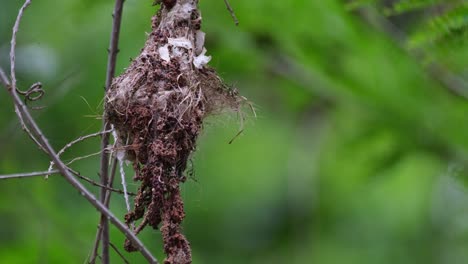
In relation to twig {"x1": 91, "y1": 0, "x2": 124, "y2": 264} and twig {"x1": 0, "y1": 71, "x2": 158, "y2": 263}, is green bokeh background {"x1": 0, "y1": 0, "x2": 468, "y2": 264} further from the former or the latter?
twig {"x1": 0, "y1": 71, "x2": 158, "y2": 263}

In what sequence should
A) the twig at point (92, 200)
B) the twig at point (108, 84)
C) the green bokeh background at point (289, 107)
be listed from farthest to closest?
the green bokeh background at point (289, 107), the twig at point (108, 84), the twig at point (92, 200)

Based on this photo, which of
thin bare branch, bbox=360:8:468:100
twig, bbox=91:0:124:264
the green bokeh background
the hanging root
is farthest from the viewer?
thin bare branch, bbox=360:8:468:100

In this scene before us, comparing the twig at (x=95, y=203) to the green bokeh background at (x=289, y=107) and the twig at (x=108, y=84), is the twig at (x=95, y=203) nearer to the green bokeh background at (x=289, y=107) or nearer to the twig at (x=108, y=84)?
the twig at (x=108, y=84)

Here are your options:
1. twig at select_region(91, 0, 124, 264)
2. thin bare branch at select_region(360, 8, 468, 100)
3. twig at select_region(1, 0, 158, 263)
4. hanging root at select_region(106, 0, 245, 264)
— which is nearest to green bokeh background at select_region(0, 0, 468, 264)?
thin bare branch at select_region(360, 8, 468, 100)

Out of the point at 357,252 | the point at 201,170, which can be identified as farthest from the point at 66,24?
the point at 357,252

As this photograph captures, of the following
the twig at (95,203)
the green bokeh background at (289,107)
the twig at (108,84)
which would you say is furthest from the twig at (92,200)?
Result: the green bokeh background at (289,107)

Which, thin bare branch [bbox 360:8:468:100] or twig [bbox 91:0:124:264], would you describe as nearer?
twig [bbox 91:0:124:264]

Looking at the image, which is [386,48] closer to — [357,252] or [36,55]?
[36,55]

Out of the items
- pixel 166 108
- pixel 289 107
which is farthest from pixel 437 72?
pixel 166 108
